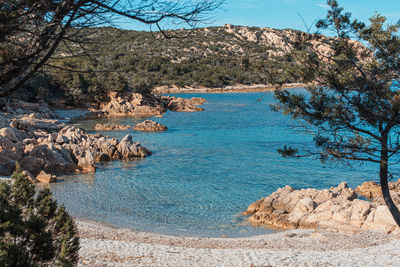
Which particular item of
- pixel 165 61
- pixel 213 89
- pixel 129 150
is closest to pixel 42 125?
pixel 129 150

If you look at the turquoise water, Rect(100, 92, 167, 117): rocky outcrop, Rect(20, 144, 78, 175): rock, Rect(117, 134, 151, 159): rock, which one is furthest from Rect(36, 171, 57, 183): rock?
Rect(100, 92, 167, 117): rocky outcrop

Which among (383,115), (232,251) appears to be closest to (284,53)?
(383,115)

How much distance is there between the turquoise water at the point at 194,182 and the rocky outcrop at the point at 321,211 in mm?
743

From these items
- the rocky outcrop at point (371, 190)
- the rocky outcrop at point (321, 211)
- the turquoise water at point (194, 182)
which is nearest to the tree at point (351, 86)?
the turquoise water at point (194, 182)

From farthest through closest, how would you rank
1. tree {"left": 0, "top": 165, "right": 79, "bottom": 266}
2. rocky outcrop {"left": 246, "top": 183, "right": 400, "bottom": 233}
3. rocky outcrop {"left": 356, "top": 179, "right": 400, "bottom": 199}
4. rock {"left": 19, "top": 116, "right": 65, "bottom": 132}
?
rock {"left": 19, "top": 116, "right": 65, "bottom": 132}
rocky outcrop {"left": 356, "top": 179, "right": 400, "bottom": 199}
rocky outcrop {"left": 246, "top": 183, "right": 400, "bottom": 233}
tree {"left": 0, "top": 165, "right": 79, "bottom": 266}

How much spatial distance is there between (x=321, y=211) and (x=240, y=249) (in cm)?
413

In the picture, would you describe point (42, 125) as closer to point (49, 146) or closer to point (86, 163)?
point (49, 146)

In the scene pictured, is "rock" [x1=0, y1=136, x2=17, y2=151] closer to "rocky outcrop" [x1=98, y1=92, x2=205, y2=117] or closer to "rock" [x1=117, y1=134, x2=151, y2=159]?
"rock" [x1=117, y1=134, x2=151, y2=159]

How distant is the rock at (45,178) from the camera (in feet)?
54.7

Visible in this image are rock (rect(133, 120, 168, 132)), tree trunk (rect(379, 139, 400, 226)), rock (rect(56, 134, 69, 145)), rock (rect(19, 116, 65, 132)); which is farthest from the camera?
rock (rect(133, 120, 168, 132))

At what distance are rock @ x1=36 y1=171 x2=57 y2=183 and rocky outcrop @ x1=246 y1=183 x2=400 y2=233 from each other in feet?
29.2

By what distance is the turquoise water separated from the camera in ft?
43.1

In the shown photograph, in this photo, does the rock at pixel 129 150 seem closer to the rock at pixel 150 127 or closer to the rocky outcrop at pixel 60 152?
the rocky outcrop at pixel 60 152

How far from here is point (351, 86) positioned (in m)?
6.37
